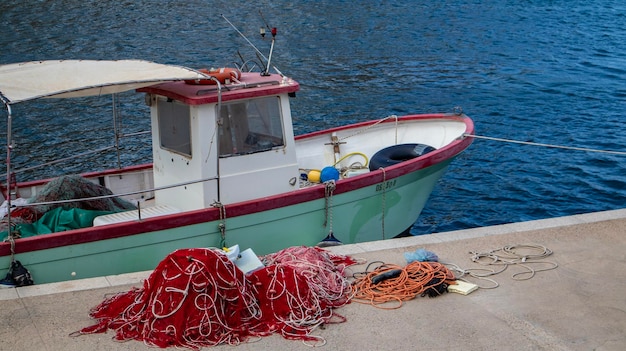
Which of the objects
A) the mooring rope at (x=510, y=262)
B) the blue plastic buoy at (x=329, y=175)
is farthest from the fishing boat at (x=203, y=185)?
the mooring rope at (x=510, y=262)

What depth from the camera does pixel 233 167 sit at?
911 cm

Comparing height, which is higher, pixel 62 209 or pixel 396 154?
pixel 396 154

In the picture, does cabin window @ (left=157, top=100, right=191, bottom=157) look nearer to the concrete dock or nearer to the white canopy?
the white canopy

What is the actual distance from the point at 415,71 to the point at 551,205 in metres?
9.71

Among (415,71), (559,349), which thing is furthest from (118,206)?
(415,71)

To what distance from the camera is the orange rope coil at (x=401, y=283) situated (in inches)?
274

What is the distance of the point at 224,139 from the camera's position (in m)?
9.03

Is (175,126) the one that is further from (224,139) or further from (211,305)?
(211,305)

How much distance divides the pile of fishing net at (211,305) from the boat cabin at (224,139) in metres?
2.16

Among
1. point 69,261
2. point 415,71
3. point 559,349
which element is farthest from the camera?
point 415,71

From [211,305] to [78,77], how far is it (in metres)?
3.19

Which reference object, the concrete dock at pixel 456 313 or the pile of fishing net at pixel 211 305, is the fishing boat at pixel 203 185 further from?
the pile of fishing net at pixel 211 305

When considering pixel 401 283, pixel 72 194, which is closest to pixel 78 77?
pixel 72 194

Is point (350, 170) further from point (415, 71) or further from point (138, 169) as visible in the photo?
point (415, 71)
